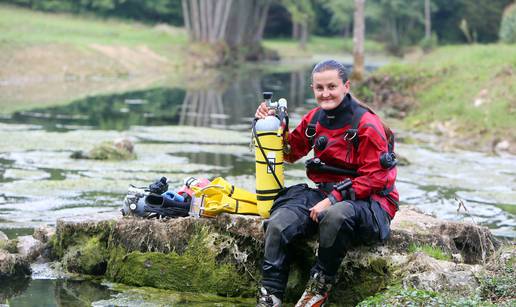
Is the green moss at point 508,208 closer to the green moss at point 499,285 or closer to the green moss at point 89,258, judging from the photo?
the green moss at point 499,285

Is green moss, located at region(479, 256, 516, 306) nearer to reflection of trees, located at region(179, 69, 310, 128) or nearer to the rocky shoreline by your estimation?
the rocky shoreline

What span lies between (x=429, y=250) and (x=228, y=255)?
1.77 m

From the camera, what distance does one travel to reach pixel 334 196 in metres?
6.77

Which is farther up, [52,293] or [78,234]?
[78,234]

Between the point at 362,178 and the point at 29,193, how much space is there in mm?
7470

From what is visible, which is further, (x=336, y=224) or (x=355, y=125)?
(x=355, y=125)

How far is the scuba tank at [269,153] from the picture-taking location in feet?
23.6

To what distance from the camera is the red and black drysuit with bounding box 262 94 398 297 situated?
6.58m

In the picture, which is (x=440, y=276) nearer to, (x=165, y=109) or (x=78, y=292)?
(x=78, y=292)

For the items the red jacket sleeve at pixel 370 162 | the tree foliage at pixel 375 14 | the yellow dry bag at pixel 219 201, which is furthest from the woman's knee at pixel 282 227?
the tree foliage at pixel 375 14

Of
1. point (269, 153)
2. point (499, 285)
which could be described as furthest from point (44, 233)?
point (499, 285)

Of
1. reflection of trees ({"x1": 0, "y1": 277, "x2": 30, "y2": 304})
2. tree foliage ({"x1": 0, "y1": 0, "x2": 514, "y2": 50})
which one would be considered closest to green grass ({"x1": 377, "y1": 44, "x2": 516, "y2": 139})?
reflection of trees ({"x1": 0, "y1": 277, "x2": 30, "y2": 304})

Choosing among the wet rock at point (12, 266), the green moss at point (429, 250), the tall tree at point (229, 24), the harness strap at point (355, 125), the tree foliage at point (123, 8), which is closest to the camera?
the harness strap at point (355, 125)

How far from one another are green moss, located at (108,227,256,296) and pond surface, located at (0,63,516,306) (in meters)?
0.22
